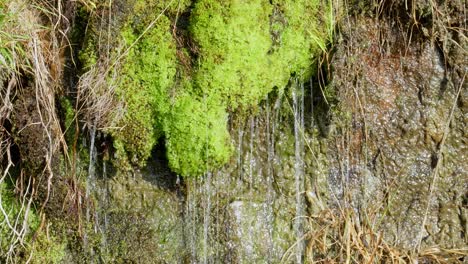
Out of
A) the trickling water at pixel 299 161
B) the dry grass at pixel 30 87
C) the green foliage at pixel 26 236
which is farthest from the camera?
the trickling water at pixel 299 161

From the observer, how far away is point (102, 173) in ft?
11.6

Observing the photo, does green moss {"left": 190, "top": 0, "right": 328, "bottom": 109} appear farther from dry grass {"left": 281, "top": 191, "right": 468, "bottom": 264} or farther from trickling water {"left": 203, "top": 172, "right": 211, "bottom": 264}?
dry grass {"left": 281, "top": 191, "right": 468, "bottom": 264}

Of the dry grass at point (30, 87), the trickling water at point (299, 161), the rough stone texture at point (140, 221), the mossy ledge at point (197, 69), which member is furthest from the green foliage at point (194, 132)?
the dry grass at point (30, 87)

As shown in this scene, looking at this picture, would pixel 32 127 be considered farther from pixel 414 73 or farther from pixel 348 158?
pixel 414 73

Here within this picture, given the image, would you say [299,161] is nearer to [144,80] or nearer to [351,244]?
[351,244]

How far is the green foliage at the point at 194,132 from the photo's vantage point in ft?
11.1

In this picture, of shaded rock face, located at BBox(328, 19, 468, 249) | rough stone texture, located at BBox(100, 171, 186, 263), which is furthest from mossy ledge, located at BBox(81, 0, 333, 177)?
shaded rock face, located at BBox(328, 19, 468, 249)

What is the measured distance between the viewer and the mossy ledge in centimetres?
Answer: 335

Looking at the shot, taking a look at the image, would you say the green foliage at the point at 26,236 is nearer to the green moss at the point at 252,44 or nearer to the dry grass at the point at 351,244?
the green moss at the point at 252,44

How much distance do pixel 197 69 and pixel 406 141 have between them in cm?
117

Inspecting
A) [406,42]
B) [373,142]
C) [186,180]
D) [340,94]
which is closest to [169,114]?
[186,180]

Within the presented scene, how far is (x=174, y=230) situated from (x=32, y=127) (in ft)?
2.87

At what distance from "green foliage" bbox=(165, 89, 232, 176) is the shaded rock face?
639mm

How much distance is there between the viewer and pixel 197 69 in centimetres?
338
